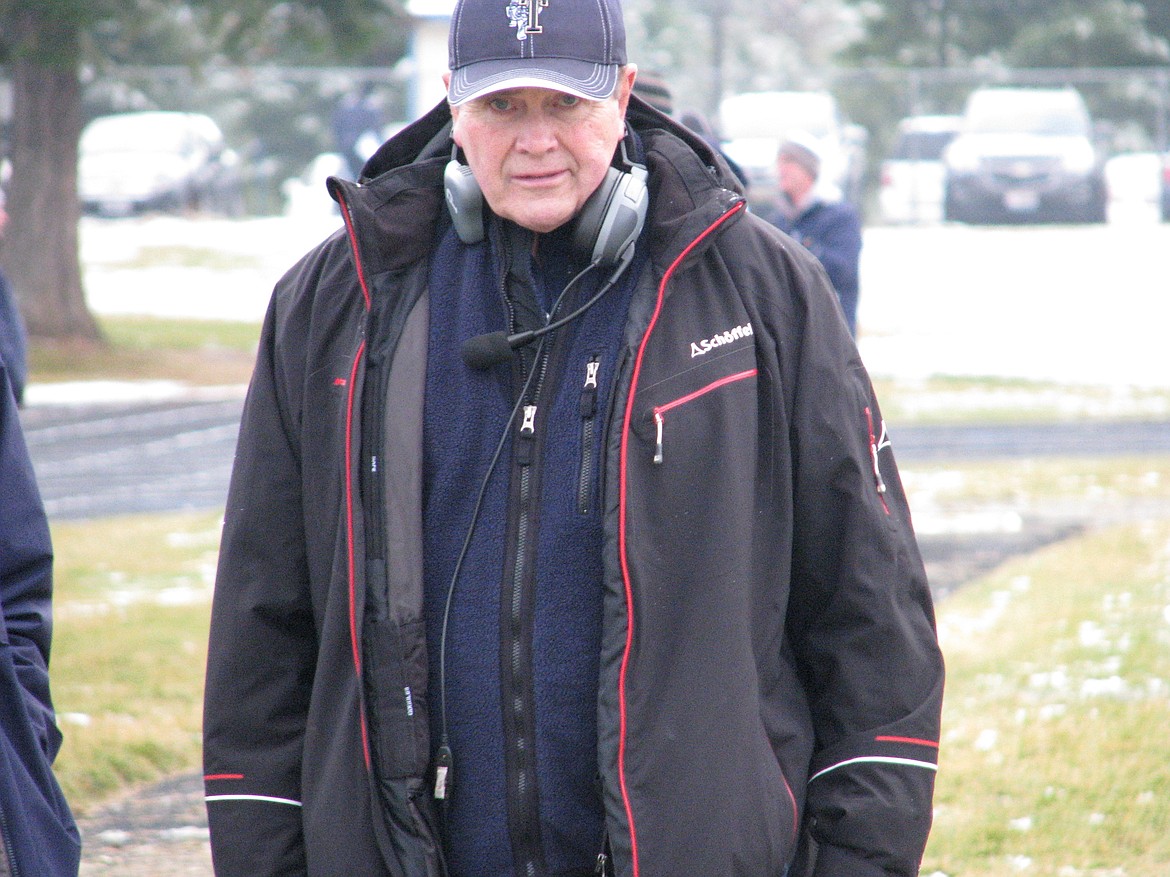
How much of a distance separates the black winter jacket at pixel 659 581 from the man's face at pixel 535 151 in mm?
126

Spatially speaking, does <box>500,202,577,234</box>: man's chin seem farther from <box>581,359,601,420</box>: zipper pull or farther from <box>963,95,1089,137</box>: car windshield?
<box>963,95,1089,137</box>: car windshield

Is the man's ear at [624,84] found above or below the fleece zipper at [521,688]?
above

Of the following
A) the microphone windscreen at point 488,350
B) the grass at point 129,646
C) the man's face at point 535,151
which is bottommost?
the grass at point 129,646

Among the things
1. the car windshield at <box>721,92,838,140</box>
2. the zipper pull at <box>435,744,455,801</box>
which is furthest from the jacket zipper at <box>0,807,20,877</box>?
the car windshield at <box>721,92,838,140</box>

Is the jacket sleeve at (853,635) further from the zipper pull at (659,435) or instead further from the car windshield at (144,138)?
the car windshield at (144,138)

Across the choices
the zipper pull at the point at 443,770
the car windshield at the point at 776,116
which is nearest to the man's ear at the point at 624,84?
the zipper pull at the point at 443,770

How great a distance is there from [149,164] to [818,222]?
21.8 m

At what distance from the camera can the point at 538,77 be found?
8.04 ft

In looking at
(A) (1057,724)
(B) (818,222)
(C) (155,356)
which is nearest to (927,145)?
(C) (155,356)

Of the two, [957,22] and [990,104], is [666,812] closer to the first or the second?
[990,104]

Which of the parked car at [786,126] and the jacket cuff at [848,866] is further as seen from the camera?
the parked car at [786,126]

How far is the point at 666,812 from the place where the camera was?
7.63 feet

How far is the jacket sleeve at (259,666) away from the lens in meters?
2.53

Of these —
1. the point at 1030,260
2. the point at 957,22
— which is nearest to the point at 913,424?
the point at 1030,260
